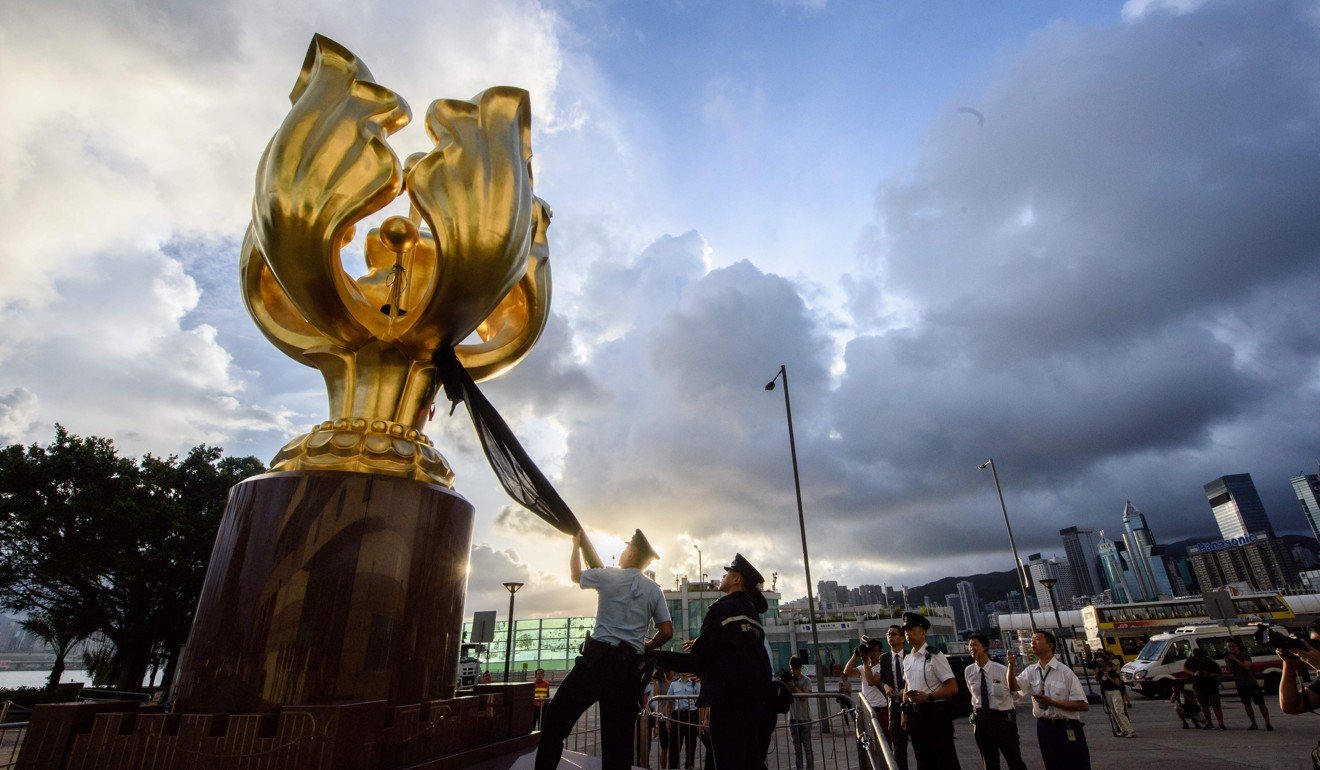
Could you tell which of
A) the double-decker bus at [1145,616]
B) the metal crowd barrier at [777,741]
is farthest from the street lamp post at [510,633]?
the double-decker bus at [1145,616]

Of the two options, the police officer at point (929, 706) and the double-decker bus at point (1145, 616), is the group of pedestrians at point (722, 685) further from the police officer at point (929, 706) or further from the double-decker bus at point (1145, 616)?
the double-decker bus at point (1145, 616)

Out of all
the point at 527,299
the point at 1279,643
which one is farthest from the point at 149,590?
the point at 1279,643

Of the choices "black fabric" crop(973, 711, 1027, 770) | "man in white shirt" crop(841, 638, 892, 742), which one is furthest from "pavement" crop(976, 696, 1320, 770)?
"black fabric" crop(973, 711, 1027, 770)

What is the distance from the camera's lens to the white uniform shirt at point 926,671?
541 cm

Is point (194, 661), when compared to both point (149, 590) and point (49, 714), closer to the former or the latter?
point (49, 714)

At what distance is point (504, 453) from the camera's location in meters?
4.95

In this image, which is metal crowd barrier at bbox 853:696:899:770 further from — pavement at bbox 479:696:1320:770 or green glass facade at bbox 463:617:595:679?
green glass facade at bbox 463:617:595:679

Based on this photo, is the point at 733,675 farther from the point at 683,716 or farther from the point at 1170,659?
the point at 1170,659

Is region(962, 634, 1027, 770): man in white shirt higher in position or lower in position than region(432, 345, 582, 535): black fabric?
lower

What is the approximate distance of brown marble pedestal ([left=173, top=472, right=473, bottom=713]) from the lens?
3.34 m

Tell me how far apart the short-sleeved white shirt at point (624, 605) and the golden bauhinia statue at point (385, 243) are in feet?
4.59

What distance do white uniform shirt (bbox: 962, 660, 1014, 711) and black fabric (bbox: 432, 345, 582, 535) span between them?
4.33m

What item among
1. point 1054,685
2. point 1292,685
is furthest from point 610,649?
point 1054,685

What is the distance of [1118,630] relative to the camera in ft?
83.3
